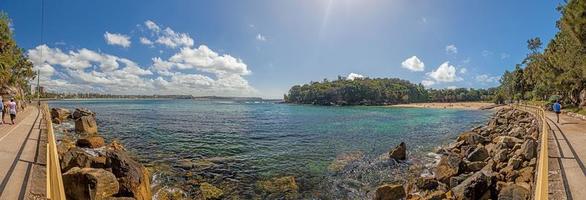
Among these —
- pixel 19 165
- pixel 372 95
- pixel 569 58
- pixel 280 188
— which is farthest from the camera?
pixel 372 95

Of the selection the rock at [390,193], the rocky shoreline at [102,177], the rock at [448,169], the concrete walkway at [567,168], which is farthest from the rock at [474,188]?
the rocky shoreline at [102,177]

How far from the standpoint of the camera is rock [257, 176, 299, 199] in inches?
523

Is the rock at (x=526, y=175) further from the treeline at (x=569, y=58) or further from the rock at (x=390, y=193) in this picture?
the treeline at (x=569, y=58)

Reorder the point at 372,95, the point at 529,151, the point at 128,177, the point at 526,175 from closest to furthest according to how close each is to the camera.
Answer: the point at 526,175
the point at 128,177
the point at 529,151
the point at 372,95

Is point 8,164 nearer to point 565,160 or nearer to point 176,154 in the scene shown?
point 176,154

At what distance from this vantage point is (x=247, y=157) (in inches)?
816

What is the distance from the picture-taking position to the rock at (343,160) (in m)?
18.3

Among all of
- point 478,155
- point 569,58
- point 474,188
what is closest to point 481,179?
point 474,188

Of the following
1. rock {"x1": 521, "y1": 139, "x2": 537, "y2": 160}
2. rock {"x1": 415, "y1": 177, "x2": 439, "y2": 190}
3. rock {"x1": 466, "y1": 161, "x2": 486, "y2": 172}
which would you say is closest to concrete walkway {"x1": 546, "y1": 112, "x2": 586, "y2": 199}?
rock {"x1": 521, "y1": 139, "x2": 537, "y2": 160}

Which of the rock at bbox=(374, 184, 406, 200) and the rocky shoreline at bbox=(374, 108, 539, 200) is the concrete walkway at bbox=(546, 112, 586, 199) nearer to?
the rocky shoreline at bbox=(374, 108, 539, 200)

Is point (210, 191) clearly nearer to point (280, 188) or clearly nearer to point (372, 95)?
point (280, 188)

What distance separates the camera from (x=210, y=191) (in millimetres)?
13469

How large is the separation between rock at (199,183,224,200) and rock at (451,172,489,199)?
359 inches

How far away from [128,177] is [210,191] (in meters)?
3.66
